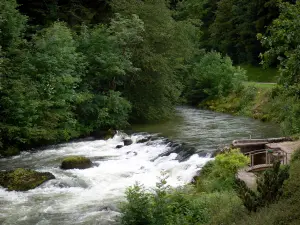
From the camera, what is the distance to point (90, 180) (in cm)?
1650

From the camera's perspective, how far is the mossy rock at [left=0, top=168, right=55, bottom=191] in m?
15.6

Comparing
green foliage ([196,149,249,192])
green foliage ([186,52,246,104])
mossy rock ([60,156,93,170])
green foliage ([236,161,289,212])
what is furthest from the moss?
green foliage ([186,52,246,104])

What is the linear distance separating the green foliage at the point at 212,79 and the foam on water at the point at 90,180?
1773 cm

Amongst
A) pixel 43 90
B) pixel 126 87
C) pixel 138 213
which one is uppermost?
pixel 43 90

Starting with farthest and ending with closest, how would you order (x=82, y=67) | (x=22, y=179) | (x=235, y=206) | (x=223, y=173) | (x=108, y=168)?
(x=82, y=67)
(x=108, y=168)
(x=22, y=179)
(x=223, y=173)
(x=235, y=206)

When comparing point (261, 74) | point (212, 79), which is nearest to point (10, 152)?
point (212, 79)

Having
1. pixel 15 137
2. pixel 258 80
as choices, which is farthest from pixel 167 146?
pixel 258 80

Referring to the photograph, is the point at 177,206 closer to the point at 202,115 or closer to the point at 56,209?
the point at 56,209

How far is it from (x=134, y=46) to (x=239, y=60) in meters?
26.2

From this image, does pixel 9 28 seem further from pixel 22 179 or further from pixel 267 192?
pixel 267 192

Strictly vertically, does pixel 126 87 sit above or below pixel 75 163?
above

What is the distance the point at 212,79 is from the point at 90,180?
2561 centimetres

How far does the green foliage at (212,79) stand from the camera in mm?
39312

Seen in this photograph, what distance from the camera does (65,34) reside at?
24.7 m
